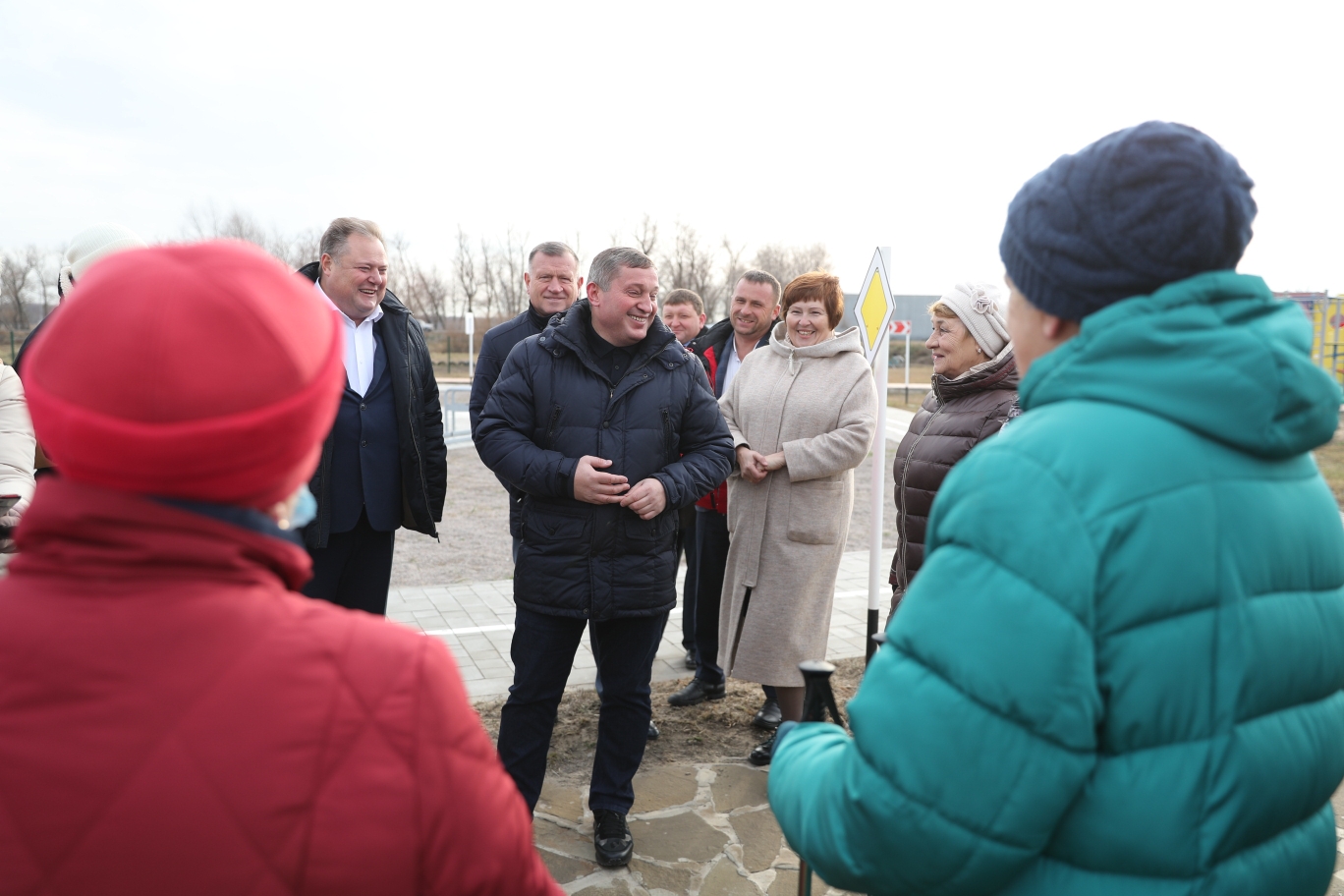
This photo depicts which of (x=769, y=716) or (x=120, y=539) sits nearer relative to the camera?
(x=120, y=539)


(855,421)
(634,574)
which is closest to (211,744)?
(634,574)

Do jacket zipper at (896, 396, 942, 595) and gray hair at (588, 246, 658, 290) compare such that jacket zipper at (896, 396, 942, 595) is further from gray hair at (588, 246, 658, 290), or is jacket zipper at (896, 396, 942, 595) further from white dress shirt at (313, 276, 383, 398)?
white dress shirt at (313, 276, 383, 398)

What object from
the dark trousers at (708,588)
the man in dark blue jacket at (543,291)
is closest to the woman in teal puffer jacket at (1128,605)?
the dark trousers at (708,588)

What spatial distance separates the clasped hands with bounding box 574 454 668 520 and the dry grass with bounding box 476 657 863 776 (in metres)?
1.42

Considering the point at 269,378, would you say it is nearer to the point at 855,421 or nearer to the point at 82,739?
the point at 82,739

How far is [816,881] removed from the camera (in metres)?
3.29

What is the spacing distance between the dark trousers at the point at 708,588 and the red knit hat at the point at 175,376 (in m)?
3.89

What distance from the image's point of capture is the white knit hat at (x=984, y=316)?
Answer: 3.37m

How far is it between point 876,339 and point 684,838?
2.78 m

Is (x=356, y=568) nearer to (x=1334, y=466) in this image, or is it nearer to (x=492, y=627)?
(x=492, y=627)

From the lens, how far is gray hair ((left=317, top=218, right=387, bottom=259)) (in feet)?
12.9

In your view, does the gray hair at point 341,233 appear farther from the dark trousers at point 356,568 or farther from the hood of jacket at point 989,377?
the hood of jacket at point 989,377

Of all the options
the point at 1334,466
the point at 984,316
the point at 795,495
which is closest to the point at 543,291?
the point at 795,495

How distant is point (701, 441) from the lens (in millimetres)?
3619
